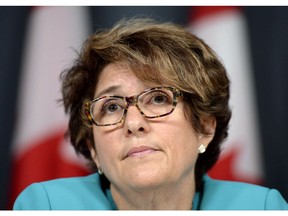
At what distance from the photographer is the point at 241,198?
53.7 inches

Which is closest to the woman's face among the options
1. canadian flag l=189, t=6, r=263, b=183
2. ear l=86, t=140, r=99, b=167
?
ear l=86, t=140, r=99, b=167

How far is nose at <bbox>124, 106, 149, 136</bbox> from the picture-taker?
1170 millimetres

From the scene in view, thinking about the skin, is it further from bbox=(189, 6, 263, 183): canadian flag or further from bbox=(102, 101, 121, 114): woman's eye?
bbox=(189, 6, 263, 183): canadian flag

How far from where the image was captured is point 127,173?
47.6 inches

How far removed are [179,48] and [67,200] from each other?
661 millimetres

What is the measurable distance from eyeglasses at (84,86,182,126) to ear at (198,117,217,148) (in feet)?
0.63

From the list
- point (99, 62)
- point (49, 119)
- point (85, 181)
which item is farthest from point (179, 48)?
point (49, 119)

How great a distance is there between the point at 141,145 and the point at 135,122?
0.24 ft

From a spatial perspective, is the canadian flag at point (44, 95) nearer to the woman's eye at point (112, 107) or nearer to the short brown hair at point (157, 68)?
the short brown hair at point (157, 68)

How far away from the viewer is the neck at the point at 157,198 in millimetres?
1285

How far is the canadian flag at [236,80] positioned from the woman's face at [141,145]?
49 cm

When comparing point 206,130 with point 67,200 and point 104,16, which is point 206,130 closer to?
point 67,200

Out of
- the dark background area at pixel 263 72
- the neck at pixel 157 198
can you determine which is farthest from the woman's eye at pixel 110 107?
the dark background area at pixel 263 72

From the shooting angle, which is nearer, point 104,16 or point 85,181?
point 85,181
